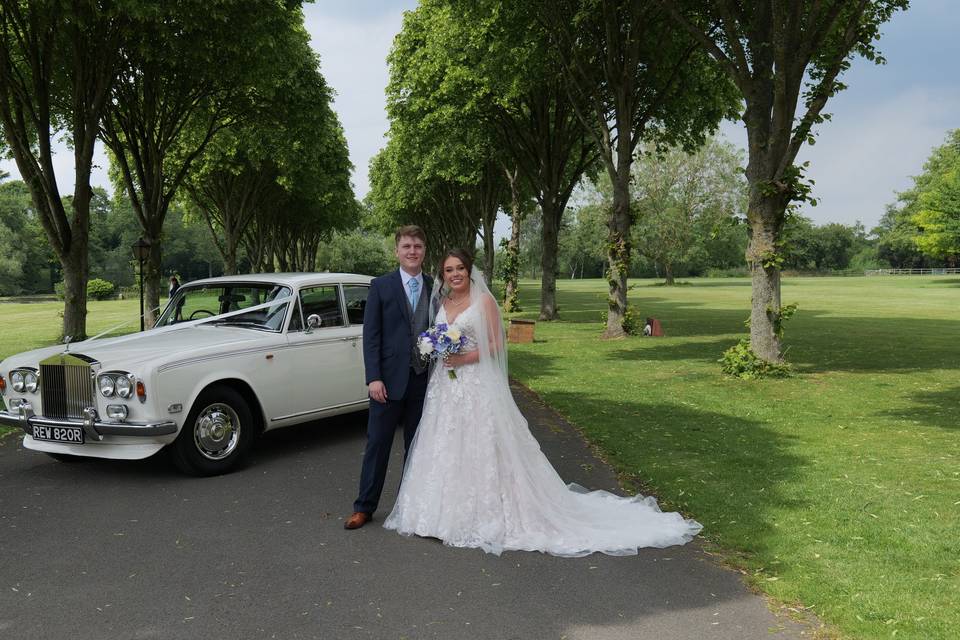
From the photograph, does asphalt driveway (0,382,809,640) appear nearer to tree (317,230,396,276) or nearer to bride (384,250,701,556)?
bride (384,250,701,556)

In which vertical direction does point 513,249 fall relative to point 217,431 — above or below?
above

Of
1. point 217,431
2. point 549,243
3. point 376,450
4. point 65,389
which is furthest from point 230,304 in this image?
point 549,243

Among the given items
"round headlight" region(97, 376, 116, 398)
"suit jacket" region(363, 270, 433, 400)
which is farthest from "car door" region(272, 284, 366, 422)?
"suit jacket" region(363, 270, 433, 400)

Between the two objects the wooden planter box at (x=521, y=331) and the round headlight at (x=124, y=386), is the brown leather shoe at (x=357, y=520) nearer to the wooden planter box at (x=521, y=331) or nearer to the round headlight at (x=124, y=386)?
the round headlight at (x=124, y=386)

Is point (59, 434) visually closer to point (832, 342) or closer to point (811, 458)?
point (811, 458)

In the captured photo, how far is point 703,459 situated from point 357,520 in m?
3.69

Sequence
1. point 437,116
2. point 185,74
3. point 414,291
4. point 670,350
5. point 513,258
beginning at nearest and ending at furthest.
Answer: point 414,291
point 670,350
point 185,74
point 437,116
point 513,258

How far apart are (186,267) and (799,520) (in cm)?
11102

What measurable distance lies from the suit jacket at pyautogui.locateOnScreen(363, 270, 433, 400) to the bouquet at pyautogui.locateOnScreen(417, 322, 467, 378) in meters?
0.17

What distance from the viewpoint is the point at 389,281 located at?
5203mm

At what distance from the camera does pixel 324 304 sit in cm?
767

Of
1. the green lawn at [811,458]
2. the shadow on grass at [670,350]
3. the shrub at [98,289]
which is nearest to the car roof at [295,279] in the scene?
the green lawn at [811,458]

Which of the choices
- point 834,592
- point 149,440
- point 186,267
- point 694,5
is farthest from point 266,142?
point 186,267

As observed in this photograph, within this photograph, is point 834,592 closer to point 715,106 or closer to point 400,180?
point 715,106
